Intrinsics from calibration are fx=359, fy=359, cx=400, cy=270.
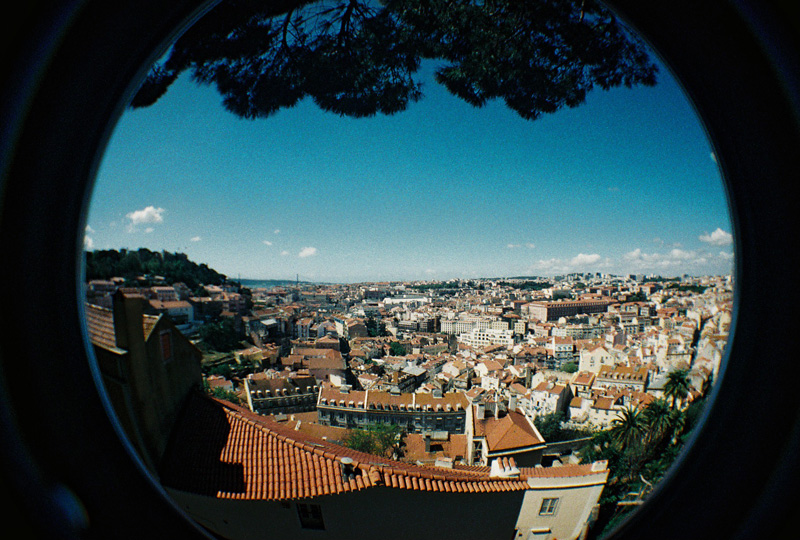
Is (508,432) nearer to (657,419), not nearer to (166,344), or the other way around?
(657,419)

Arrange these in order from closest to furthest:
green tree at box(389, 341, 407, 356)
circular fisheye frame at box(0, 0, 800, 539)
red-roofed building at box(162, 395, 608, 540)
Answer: circular fisheye frame at box(0, 0, 800, 539)
red-roofed building at box(162, 395, 608, 540)
green tree at box(389, 341, 407, 356)

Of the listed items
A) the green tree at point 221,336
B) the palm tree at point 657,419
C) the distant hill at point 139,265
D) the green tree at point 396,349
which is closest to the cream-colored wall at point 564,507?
the palm tree at point 657,419

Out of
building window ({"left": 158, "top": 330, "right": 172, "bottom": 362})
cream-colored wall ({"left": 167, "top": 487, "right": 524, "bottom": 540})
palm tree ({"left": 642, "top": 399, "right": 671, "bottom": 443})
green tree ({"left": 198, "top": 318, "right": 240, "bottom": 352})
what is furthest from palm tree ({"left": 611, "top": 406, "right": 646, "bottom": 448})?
building window ({"left": 158, "top": 330, "right": 172, "bottom": 362})

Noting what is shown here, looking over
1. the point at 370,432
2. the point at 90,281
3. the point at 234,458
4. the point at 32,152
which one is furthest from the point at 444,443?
the point at 32,152

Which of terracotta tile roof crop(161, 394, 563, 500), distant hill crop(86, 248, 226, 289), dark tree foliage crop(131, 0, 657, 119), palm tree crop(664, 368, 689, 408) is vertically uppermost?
dark tree foliage crop(131, 0, 657, 119)

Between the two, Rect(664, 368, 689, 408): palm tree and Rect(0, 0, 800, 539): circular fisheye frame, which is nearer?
Rect(0, 0, 800, 539): circular fisheye frame

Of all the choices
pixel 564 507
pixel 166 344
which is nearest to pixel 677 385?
pixel 564 507

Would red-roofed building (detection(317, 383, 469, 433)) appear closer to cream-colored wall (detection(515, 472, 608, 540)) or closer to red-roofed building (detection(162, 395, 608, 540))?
red-roofed building (detection(162, 395, 608, 540))

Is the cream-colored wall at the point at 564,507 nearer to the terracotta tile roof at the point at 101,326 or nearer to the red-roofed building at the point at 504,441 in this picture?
the red-roofed building at the point at 504,441
